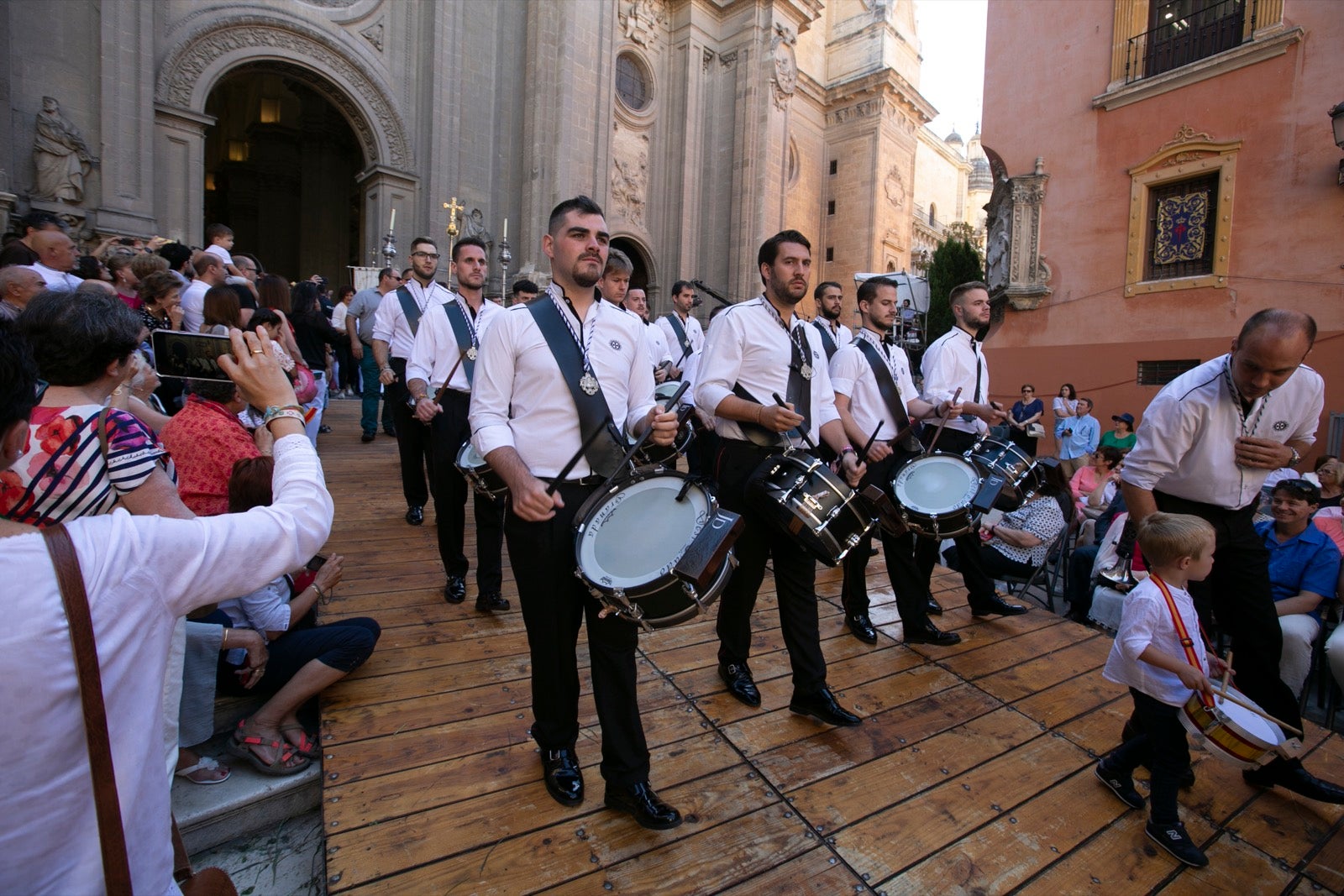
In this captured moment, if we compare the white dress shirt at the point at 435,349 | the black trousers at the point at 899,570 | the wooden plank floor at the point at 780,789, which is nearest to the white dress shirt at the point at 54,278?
the white dress shirt at the point at 435,349

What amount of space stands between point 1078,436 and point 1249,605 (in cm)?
848

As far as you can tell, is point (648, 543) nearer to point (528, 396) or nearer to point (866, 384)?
point (528, 396)

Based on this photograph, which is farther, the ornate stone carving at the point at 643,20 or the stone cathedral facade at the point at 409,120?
the ornate stone carving at the point at 643,20

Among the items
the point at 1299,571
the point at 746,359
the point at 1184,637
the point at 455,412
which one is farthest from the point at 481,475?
Result: the point at 1299,571

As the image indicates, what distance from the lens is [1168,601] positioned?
2723 mm

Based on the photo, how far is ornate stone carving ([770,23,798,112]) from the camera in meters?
21.0

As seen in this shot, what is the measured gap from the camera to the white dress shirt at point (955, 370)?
15.6ft

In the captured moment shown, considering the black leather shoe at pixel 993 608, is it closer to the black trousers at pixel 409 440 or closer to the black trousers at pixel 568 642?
the black trousers at pixel 568 642

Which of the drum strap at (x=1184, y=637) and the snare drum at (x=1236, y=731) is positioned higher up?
the drum strap at (x=1184, y=637)

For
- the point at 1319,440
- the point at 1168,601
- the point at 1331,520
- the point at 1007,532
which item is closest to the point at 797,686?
the point at 1168,601

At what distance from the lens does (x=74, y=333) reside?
76.5 inches

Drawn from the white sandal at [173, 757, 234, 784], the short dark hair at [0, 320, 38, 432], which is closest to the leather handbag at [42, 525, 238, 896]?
the short dark hair at [0, 320, 38, 432]

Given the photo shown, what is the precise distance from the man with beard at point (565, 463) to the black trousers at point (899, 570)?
7.25 ft

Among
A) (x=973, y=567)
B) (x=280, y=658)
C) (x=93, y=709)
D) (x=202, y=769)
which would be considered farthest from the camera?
(x=973, y=567)
